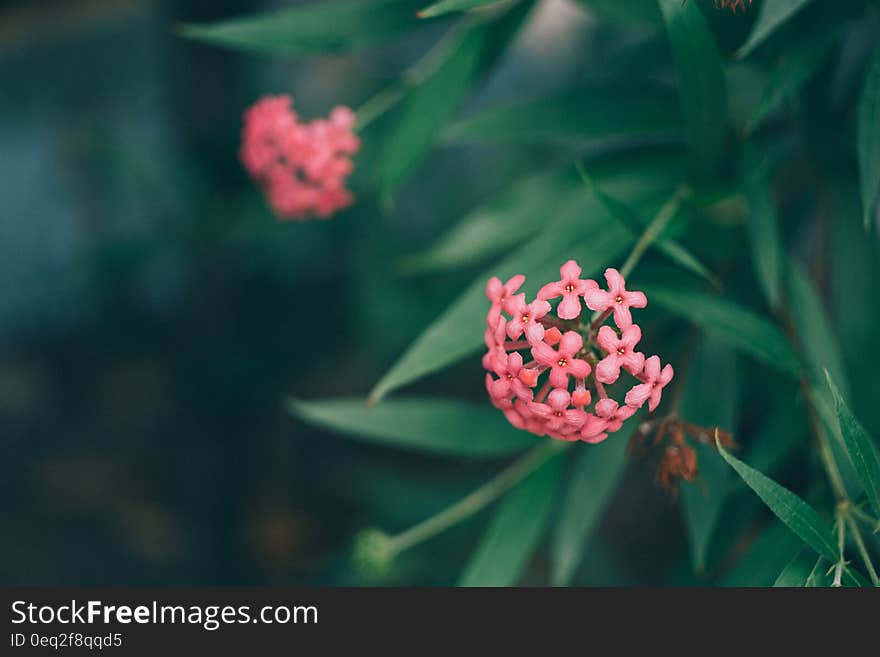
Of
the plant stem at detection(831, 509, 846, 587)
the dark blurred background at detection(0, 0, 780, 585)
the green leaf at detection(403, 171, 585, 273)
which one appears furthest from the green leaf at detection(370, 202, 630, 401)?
the dark blurred background at detection(0, 0, 780, 585)

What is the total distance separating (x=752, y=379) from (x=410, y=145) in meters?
0.64

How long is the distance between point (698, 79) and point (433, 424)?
615 mm

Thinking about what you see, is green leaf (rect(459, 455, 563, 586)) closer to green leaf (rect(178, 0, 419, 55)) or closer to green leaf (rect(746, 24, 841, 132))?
green leaf (rect(746, 24, 841, 132))

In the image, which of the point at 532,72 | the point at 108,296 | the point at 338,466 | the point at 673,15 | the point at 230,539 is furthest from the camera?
the point at 532,72

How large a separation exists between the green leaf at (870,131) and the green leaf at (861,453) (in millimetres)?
216

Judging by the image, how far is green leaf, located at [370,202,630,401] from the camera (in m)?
0.95

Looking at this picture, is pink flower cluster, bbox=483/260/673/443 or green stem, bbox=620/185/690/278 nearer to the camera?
pink flower cluster, bbox=483/260/673/443

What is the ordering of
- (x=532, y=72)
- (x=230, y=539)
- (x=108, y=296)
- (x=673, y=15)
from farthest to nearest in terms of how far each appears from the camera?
(x=532, y=72) → (x=108, y=296) → (x=230, y=539) → (x=673, y=15)

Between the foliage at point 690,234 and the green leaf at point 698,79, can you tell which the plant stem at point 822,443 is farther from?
the green leaf at point 698,79

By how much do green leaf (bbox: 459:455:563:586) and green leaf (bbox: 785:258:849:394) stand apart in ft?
1.18

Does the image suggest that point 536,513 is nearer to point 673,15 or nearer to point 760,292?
point 760,292

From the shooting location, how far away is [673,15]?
0.84 meters

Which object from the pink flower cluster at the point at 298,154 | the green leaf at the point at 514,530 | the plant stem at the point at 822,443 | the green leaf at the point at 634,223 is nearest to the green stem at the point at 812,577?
the plant stem at the point at 822,443

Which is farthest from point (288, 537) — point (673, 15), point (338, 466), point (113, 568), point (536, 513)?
point (673, 15)
